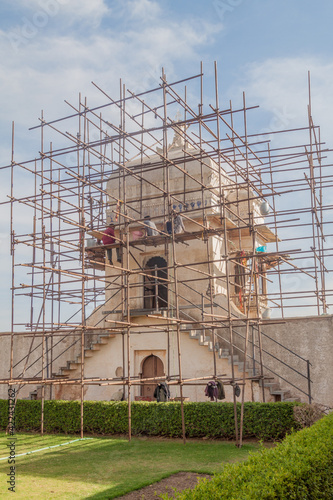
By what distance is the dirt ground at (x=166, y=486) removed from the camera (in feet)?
27.5

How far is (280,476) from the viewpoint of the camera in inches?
226

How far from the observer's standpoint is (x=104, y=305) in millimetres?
21641

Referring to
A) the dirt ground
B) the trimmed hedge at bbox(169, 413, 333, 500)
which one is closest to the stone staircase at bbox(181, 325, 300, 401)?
the dirt ground

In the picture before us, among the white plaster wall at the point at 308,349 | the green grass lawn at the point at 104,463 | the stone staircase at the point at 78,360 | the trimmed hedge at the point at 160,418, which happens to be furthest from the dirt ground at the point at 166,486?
the stone staircase at the point at 78,360

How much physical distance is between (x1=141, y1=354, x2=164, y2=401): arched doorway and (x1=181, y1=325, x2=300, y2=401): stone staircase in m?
1.75

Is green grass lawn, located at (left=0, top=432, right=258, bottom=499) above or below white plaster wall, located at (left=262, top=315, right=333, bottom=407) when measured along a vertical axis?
below

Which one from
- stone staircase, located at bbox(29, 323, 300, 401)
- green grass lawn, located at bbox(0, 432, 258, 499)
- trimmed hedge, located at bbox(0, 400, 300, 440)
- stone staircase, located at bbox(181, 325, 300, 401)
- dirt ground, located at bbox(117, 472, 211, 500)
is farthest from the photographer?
stone staircase, located at bbox(29, 323, 300, 401)

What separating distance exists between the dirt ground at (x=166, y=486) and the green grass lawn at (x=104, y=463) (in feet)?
0.47

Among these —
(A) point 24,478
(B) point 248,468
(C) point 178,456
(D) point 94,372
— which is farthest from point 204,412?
(B) point 248,468

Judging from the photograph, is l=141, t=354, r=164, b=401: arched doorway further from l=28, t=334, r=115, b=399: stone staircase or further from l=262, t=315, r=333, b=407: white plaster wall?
l=262, t=315, r=333, b=407: white plaster wall

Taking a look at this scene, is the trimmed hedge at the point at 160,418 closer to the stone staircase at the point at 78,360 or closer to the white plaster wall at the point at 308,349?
the white plaster wall at the point at 308,349

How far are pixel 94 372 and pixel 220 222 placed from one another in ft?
25.0

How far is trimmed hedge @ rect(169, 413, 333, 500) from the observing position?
531 centimetres

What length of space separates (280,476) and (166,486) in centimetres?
370
